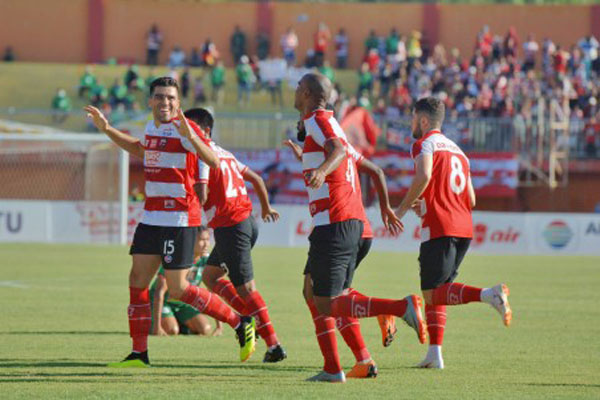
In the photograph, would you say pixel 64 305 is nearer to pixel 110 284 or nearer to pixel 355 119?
pixel 110 284

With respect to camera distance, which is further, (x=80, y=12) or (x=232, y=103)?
(x=80, y=12)

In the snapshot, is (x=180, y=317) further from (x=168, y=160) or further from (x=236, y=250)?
(x=168, y=160)

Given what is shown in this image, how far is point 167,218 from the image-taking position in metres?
9.70

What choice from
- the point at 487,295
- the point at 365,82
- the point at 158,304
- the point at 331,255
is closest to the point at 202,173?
the point at 331,255

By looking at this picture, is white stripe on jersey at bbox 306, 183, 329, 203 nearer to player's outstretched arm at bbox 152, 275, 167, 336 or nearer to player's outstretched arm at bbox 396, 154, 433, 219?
player's outstretched arm at bbox 396, 154, 433, 219

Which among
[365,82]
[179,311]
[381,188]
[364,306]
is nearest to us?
[364,306]

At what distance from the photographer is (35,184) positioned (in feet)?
133

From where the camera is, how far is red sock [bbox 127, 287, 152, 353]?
975cm

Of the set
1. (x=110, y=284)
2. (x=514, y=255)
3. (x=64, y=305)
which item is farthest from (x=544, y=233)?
(x=64, y=305)

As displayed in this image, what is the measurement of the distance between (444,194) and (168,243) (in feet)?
7.15

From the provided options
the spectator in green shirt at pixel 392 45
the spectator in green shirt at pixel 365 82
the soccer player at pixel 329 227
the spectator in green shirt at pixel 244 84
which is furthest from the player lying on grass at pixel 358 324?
the spectator in green shirt at pixel 392 45

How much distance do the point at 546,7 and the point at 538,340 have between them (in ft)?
158

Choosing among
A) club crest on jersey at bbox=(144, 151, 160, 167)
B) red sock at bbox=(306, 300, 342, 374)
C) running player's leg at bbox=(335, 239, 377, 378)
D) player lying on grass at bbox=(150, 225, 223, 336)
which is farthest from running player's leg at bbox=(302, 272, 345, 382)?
player lying on grass at bbox=(150, 225, 223, 336)

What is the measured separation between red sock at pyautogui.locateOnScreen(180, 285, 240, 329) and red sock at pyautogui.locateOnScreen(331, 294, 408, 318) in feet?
5.22
